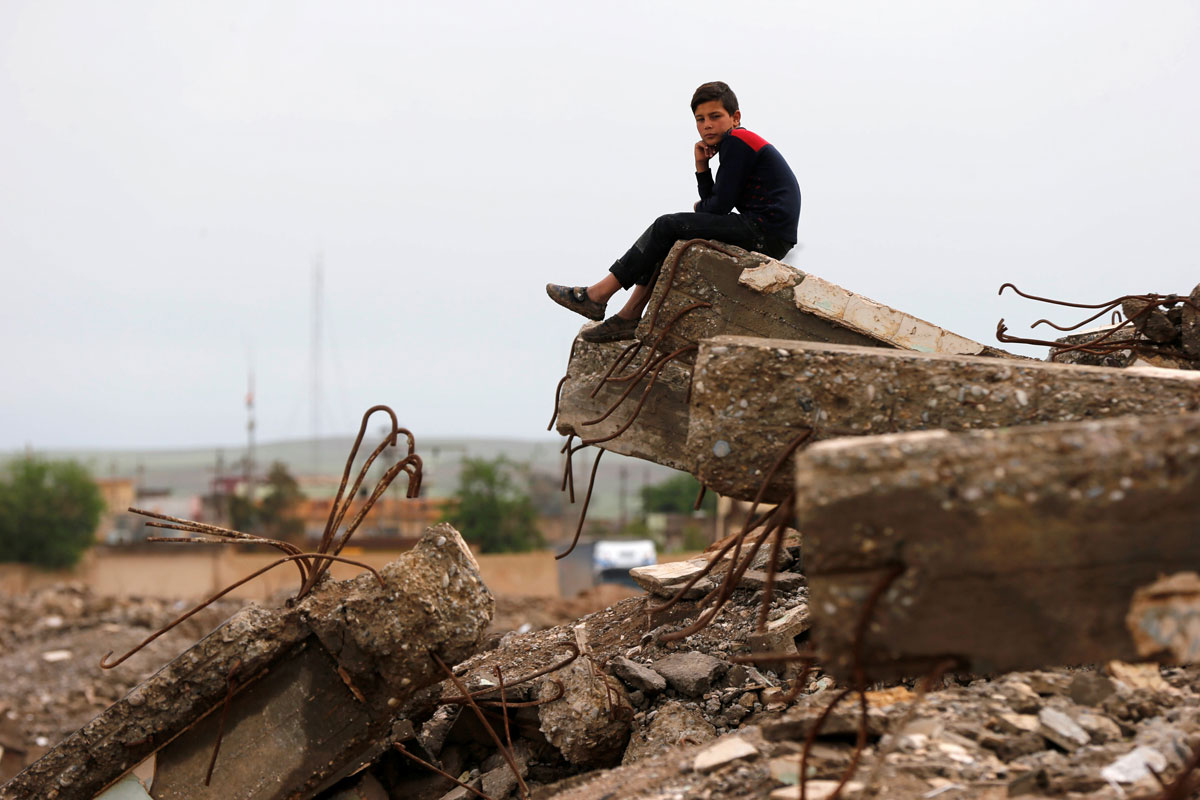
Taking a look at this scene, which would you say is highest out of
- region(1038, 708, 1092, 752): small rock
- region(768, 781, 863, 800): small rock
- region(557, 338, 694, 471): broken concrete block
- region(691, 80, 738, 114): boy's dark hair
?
region(691, 80, 738, 114): boy's dark hair

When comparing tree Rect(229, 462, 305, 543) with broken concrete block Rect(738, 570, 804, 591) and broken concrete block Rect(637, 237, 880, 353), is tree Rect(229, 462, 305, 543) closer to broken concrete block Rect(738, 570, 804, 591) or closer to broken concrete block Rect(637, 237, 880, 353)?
broken concrete block Rect(738, 570, 804, 591)

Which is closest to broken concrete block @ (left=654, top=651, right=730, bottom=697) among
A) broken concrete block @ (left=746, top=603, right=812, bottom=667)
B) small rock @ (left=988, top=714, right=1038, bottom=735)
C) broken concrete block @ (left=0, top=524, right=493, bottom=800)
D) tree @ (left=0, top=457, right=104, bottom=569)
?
broken concrete block @ (left=746, top=603, right=812, bottom=667)

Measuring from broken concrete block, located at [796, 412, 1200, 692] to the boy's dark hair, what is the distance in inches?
126

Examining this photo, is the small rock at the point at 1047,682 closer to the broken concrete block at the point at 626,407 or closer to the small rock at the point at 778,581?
the broken concrete block at the point at 626,407

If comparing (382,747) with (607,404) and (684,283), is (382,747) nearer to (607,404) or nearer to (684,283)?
(607,404)

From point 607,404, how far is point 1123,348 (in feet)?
9.31

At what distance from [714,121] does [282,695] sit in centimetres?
338

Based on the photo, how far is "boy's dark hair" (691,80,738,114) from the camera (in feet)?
16.0

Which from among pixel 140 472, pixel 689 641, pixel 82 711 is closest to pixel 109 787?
pixel 689 641

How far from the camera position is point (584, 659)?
4691mm

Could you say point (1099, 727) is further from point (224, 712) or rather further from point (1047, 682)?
point (224, 712)

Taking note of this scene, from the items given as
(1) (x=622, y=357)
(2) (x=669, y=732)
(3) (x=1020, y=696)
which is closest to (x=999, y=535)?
(3) (x=1020, y=696)

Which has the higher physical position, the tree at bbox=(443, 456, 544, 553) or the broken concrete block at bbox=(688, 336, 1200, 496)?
the broken concrete block at bbox=(688, 336, 1200, 496)

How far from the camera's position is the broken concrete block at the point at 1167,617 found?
209 centimetres
